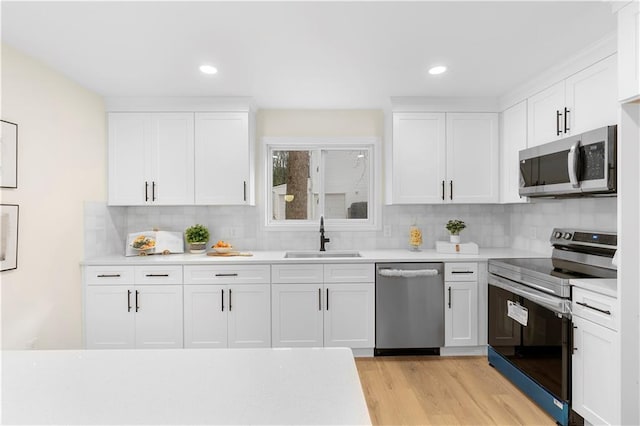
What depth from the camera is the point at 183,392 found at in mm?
798

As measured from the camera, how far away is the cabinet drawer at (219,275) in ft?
10.5

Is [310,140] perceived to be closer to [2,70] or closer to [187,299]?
[187,299]

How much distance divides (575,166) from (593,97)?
0.50m

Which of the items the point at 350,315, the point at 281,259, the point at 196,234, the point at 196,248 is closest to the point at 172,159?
the point at 196,234

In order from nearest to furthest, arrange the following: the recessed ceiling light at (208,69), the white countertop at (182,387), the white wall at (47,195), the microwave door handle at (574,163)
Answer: the white countertop at (182,387)
the microwave door handle at (574,163)
the white wall at (47,195)
the recessed ceiling light at (208,69)

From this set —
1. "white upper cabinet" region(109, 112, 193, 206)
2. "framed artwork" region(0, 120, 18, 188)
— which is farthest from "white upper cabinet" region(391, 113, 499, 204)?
"framed artwork" region(0, 120, 18, 188)

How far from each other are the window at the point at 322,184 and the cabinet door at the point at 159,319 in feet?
4.15

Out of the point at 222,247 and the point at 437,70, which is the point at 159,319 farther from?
the point at 437,70

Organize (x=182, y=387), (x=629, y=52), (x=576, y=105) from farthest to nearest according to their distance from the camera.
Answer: (x=576, y=105) → (x=629, y=52) → (x=182, y=387)

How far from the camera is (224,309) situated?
10.5 feet

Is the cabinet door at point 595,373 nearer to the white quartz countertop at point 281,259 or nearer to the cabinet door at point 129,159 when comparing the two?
the white quartz countertop at point 281,259

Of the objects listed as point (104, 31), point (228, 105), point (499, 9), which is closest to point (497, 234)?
point (499, 9)

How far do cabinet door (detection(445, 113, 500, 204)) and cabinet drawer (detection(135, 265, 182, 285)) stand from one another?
256 centimetres

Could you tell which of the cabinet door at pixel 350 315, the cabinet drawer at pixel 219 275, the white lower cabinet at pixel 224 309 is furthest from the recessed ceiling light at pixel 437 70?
the white lower cabinet at pixel 224 309
